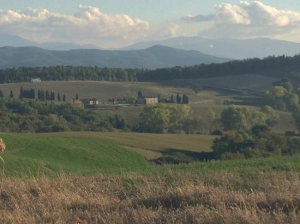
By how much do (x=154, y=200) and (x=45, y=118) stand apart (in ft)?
242

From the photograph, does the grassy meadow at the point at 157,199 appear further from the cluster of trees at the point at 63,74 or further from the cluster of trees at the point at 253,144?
the cluster of trees at the point at 63,74

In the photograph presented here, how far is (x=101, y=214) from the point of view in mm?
7035

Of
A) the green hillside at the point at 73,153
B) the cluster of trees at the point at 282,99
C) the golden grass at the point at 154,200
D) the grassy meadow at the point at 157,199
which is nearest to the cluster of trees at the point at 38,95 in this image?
the cluster of trees at the point at 282,99

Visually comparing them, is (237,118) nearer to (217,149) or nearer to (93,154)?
(217,149)

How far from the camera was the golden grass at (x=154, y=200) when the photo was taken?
255 inches

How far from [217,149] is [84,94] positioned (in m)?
89.3

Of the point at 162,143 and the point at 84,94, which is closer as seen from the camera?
the point at 162,143

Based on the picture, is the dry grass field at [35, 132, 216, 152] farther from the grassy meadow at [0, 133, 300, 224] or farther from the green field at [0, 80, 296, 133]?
the green field at [0, 80, 296, 133]

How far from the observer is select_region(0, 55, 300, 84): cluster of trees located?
155 m

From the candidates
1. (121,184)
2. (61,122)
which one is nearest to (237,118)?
(61,122)

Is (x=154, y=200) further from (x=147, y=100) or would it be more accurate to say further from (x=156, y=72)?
(x=156, y=72)

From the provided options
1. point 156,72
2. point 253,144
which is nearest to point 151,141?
point 253,144

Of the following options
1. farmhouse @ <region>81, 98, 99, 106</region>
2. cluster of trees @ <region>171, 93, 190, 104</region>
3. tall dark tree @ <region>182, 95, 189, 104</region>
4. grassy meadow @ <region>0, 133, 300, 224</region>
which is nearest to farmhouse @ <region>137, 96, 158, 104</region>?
cluster of trees @ <region>171, 93, 190, 104</region>

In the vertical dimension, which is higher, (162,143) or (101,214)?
(101,214)
